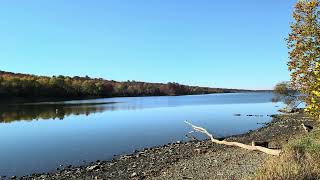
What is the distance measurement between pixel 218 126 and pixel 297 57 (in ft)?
90.0

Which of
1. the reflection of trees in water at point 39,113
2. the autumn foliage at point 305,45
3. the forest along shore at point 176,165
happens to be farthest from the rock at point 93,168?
the reflection of trees in water at point 39,113

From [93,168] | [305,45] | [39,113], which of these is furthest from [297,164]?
[39,113]

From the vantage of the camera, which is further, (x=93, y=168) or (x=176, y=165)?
(x=93, y=168)

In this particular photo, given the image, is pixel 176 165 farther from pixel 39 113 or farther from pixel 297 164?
pixel 39 113

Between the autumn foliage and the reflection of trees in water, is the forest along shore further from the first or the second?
the reflection of trees in water

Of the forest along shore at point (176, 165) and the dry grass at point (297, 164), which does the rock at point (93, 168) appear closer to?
the forest along shore at point (176, 165)

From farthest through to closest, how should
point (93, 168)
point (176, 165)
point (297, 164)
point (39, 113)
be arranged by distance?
point (39, 113)
point (93, 168)
point (176, 165)
point (297, 164)

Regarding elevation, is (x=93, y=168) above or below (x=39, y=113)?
above

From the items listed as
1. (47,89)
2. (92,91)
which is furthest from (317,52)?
(92,91)

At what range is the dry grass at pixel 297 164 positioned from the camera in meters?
10.0

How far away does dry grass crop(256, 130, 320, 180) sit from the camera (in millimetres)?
10004

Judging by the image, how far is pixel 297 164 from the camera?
11.2m

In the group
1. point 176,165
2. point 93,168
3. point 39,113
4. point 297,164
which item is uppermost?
point 297,164

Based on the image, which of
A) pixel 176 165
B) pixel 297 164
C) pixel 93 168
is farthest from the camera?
pixel 93 168
